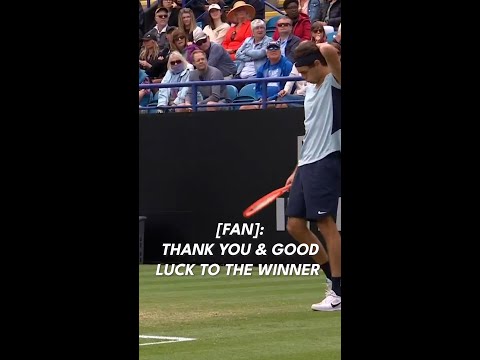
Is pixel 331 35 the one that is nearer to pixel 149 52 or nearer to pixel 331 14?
pixel 331 14

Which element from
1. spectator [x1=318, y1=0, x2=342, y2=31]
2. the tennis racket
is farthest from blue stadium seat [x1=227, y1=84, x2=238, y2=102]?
the tennis racket

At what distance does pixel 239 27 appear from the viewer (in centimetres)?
1850

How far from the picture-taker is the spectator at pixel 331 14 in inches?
663

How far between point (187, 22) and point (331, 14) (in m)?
2.80

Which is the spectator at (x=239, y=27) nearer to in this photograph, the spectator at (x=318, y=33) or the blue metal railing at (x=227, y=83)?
the blue metal railing at (x=227, y=83)

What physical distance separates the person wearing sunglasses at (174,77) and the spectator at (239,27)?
0.69 metres

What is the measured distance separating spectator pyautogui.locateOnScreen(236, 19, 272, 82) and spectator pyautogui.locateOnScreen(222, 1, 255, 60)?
0.45 metres

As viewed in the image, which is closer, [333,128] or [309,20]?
[333,128]
